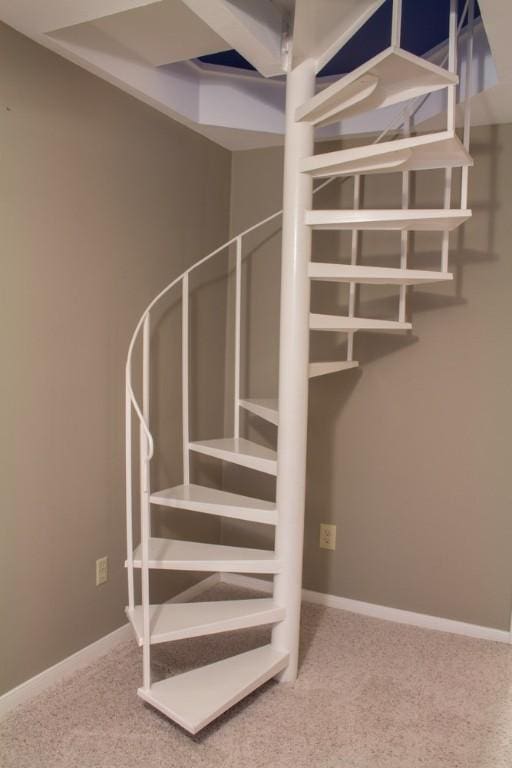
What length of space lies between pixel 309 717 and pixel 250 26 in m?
2.50

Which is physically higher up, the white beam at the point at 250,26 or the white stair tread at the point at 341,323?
the white beam at the point at 250,26

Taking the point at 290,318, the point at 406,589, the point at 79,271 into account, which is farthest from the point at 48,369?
the point at 406,589

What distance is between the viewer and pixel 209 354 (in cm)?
342

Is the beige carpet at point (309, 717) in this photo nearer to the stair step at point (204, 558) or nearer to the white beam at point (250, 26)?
the stair step at point (204, 558)

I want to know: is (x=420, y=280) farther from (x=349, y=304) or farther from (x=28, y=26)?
(x=28, y=26)

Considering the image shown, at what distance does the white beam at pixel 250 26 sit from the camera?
6.47ft

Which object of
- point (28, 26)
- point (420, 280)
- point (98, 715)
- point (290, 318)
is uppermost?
point (28, 26)

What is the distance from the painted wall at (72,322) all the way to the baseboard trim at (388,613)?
1.96 feet

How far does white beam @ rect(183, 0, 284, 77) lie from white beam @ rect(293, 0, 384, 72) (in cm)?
9

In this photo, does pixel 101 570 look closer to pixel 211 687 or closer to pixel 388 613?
pixel 211 687

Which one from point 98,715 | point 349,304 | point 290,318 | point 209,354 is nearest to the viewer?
point 98,715

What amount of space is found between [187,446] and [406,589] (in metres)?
1.38

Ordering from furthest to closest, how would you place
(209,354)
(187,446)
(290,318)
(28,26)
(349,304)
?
(209,354) → (349,304) → (187,446) → (290,318) → (28,26)

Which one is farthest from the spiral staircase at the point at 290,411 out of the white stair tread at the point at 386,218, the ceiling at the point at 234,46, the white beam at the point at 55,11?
the white beam at the point at 55,11
